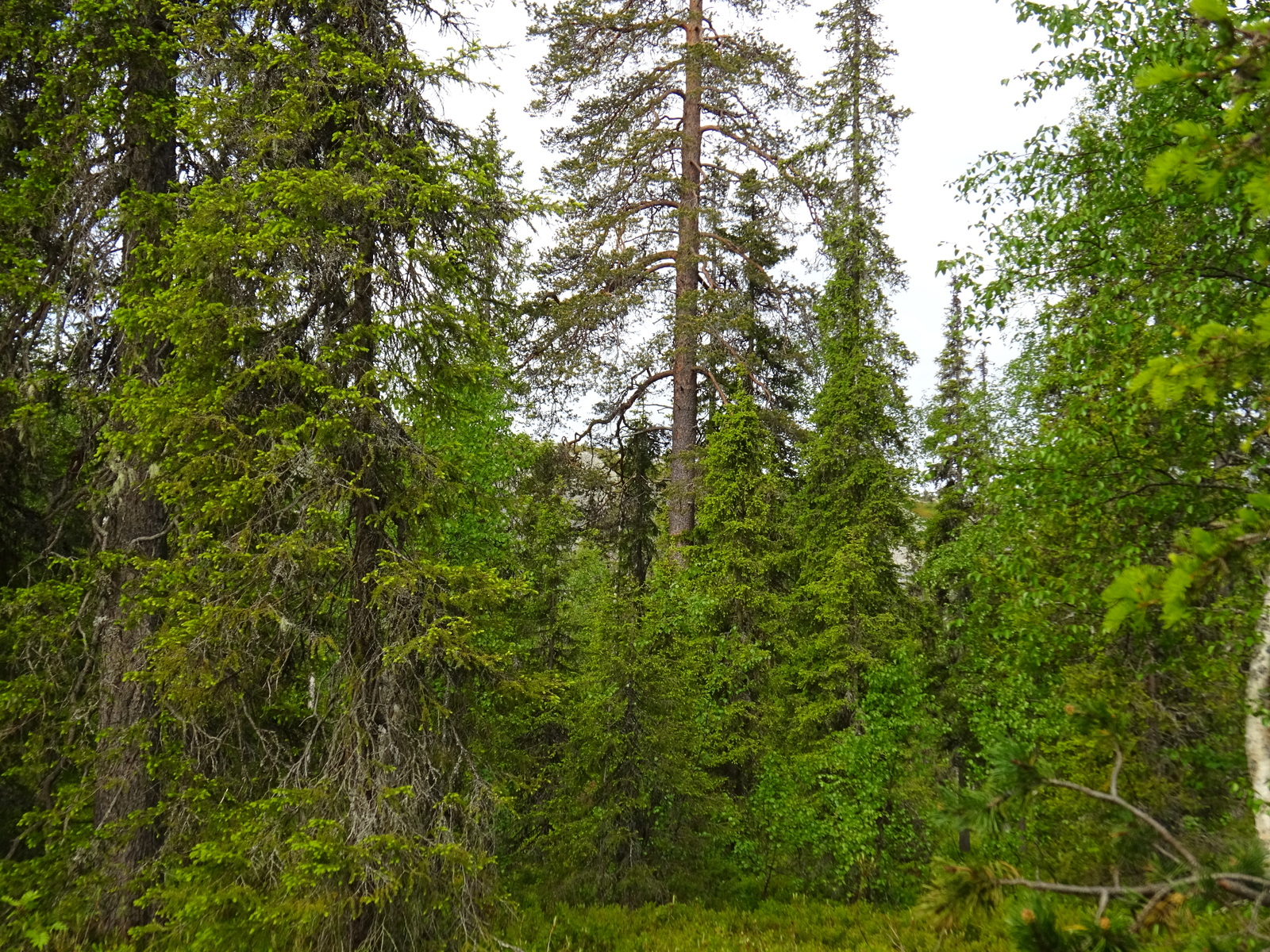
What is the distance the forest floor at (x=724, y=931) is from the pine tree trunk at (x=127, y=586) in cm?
423

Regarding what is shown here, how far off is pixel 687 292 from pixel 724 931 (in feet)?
35.3

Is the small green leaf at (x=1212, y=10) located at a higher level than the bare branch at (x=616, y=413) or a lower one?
lower

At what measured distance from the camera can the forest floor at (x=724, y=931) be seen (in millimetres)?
9719

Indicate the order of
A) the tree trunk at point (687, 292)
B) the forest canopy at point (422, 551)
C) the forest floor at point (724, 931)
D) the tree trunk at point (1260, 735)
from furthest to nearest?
the tree trunk at point (687, 292) → the forest floor at point (724, 931) → the forest canopy at point (422, 551) → the tree trunk at point (1260, 735)

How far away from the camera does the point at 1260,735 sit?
12.2ft

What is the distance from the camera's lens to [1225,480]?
21.4 ft

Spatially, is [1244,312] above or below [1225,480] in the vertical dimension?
above

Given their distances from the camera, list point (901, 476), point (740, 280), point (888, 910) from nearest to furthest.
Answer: point (888, 910) < point (901, 476) < point (740, 280)

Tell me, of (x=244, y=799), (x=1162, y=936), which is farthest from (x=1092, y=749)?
(x=244, y=799)

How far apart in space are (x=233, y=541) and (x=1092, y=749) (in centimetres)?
938

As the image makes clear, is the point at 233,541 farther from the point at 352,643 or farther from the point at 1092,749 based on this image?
the point at 1092,749

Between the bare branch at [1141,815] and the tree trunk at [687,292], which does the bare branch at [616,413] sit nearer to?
the tree trunk at [687,292]

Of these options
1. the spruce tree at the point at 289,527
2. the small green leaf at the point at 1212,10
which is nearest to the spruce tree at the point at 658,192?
the spruce tree at the point at 289,527

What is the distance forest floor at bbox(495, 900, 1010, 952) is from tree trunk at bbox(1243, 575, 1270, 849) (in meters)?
6.28
